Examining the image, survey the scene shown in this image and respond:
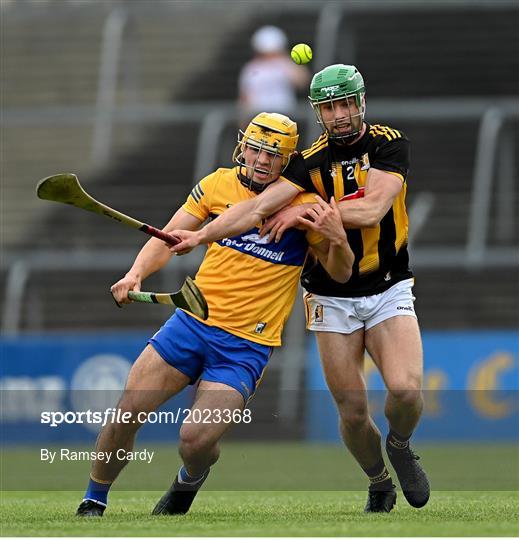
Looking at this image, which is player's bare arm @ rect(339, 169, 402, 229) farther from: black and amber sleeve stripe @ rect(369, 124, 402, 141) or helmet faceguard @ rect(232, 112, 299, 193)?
helmet faceguard @ rect(232, 112, 299, 193)

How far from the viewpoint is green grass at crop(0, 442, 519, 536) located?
6.48m

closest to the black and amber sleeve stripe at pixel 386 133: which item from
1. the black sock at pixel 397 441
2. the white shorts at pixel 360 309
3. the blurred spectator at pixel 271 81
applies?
the white shorts at pixel 360 309

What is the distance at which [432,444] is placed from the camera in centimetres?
1391

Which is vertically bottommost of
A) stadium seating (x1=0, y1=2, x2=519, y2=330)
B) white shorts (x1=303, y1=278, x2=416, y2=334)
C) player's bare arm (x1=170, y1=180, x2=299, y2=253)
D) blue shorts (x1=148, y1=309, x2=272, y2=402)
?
stadium seating (x1=0, y1=2, x2=519, y2=330)

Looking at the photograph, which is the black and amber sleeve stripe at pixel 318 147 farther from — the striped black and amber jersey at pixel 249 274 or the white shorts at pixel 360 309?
the white shorts at pixel 360 309

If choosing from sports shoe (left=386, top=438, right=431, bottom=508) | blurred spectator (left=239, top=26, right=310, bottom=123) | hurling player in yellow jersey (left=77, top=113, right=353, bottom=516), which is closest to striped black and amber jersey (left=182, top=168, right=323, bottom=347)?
hurling player in yellow jersey (left=77, top=113, right=353, bottom=516)

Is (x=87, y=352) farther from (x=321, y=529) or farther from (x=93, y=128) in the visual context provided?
(x=321, y=529)

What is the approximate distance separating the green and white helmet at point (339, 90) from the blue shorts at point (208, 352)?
47.3 inches

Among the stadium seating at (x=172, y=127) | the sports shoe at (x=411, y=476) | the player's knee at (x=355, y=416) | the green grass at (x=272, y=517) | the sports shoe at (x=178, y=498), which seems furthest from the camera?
the stadium seating at (x=172, y=127)

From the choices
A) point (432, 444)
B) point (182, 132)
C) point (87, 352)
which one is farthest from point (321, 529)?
point (182, 132)

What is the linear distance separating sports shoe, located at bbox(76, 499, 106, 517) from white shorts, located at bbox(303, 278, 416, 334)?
4.95ft

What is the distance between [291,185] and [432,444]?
7.16 m

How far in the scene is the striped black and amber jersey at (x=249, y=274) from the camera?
23.7 ft

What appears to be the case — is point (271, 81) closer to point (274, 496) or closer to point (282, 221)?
point (274, 496)
